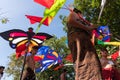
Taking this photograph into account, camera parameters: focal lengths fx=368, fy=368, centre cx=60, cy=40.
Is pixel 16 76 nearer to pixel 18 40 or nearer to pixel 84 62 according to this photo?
pixel 18 40

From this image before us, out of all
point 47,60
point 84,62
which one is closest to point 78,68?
point 84,62

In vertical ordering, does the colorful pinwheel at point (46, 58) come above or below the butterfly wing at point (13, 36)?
below

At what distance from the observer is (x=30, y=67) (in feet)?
31.6

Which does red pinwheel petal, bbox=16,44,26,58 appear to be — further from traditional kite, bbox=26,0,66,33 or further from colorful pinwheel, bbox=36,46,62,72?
traditional kite, bbox=26,0,66,33

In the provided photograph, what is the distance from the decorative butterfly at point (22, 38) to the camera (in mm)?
11541

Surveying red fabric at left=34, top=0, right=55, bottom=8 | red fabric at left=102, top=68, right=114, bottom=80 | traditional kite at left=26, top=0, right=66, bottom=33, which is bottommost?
red fabric at left=102, top=68, right=114, bottom=80

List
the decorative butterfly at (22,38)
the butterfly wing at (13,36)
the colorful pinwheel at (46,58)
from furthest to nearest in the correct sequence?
the colorful pinwheel at (46,58), the butterfly wing at (13,36), the decorative butterfly at (22,38)

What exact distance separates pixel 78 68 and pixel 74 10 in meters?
1.09

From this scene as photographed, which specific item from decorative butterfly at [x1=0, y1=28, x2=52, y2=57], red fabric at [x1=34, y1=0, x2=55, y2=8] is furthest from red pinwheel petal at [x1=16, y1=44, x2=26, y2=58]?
red fabric at [x1=34, y1=0, x2=55, y2=8]

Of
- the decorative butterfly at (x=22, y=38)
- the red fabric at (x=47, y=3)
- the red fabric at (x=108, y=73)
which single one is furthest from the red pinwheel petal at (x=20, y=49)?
the red fabric at (x=108, y=73)

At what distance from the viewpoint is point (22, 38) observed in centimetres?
1178

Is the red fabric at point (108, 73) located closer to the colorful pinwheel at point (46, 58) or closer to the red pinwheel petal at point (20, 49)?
the red pinwheel petal at point (20, 49)

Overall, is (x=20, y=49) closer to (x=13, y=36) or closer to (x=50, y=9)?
(x=13, y=36)

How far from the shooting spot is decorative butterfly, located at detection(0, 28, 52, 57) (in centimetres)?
1154
